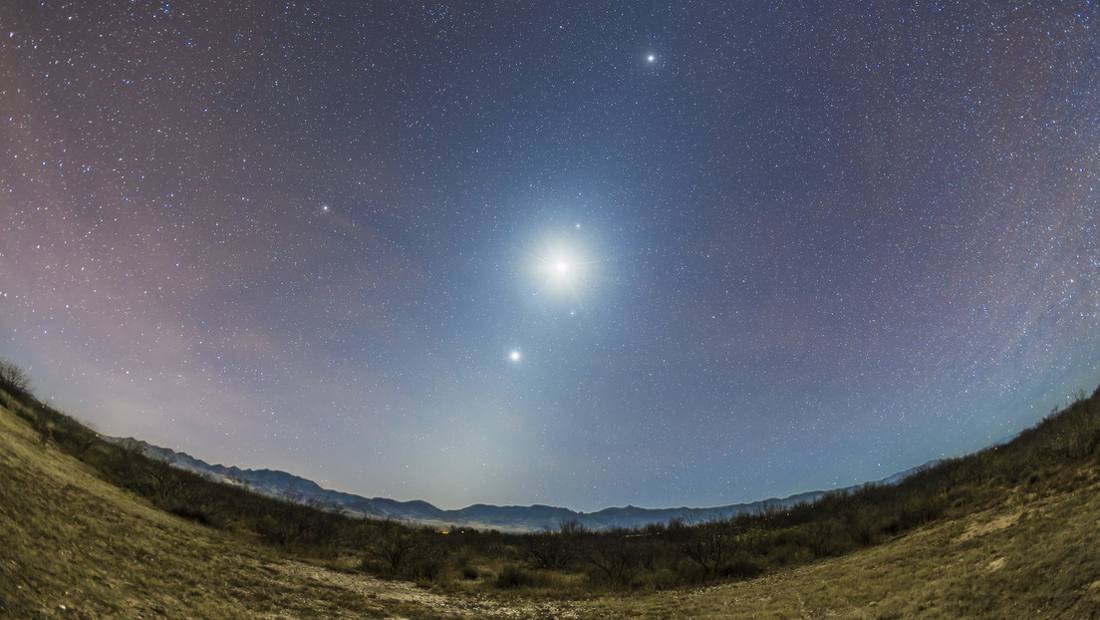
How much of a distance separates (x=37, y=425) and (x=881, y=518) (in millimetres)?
27647

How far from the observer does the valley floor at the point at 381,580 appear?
18.1ft

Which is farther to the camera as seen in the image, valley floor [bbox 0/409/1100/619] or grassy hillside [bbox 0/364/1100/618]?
grassy hillside [bbox 0/364/1100/618]

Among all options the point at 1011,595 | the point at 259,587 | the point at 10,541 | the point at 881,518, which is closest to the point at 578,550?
the point at 881,518

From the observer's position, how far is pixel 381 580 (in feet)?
40.4

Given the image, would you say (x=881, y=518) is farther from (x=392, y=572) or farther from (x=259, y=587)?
(x=259, y=587)

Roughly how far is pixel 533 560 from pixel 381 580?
22.3ft

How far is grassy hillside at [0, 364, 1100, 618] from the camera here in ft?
19.5

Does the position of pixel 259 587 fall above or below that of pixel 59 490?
below

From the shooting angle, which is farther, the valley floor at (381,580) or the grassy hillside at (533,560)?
the grassy hillside at (533,560)

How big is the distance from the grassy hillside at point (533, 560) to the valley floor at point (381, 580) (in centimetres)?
4

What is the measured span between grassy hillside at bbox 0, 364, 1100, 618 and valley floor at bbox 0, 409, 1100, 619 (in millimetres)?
41

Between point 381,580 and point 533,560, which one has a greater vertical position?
point 381,580

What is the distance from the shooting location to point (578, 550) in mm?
19547

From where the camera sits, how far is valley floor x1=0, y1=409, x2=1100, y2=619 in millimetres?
5531
